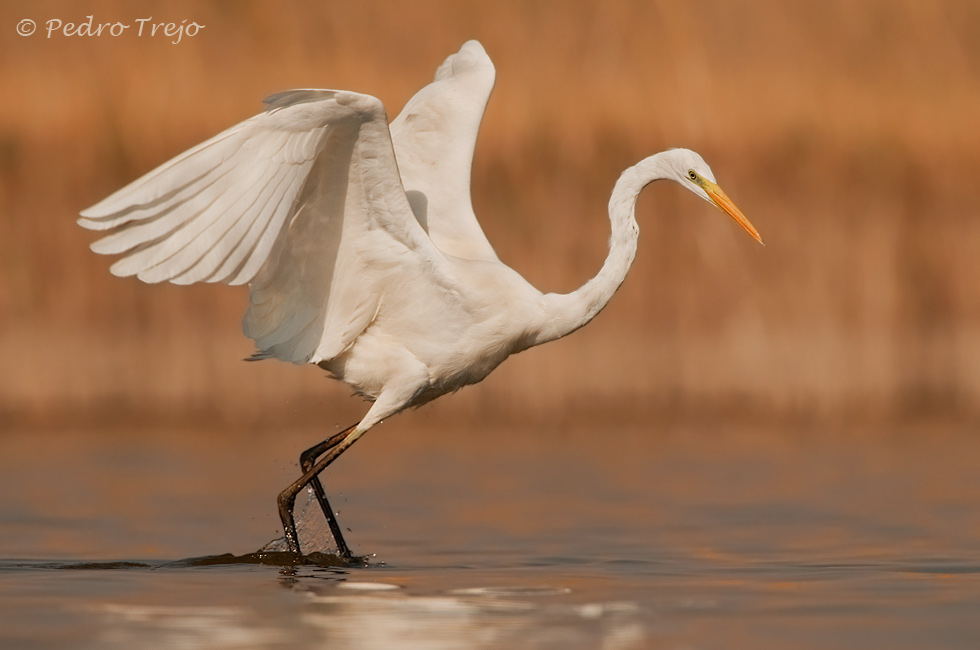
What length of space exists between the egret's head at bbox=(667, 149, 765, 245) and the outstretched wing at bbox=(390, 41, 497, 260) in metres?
1.17

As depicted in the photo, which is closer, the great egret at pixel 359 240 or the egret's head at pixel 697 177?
the great egret at pixel 359 240

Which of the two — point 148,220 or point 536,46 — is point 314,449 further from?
point 536,46

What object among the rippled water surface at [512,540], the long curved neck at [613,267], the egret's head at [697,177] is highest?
the egret's head at [697,177]

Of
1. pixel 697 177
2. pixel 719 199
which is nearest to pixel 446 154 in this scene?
pixel 697 177

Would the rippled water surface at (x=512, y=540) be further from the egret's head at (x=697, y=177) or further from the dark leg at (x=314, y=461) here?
the egret's head at (x=697, y=177)

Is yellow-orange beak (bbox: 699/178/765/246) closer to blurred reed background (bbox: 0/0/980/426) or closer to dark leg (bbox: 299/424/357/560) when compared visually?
dark leg (bbox: 299/424/357/560)

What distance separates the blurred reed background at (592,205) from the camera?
16062mm

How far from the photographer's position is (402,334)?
911cm

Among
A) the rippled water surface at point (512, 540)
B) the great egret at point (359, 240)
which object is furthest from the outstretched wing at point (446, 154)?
the rippled water surface at point (512, 540)

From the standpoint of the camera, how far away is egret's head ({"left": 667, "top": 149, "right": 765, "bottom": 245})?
9000 mm

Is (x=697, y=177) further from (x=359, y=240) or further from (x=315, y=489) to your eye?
(x=315, y=489)

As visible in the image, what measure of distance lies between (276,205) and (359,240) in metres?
0.73

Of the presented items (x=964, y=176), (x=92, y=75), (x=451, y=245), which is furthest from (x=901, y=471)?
(x=92, y=75)

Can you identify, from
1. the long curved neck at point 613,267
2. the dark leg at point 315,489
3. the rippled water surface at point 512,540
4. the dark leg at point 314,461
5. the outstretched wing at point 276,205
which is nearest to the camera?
the rippled water surface at point 512,540
